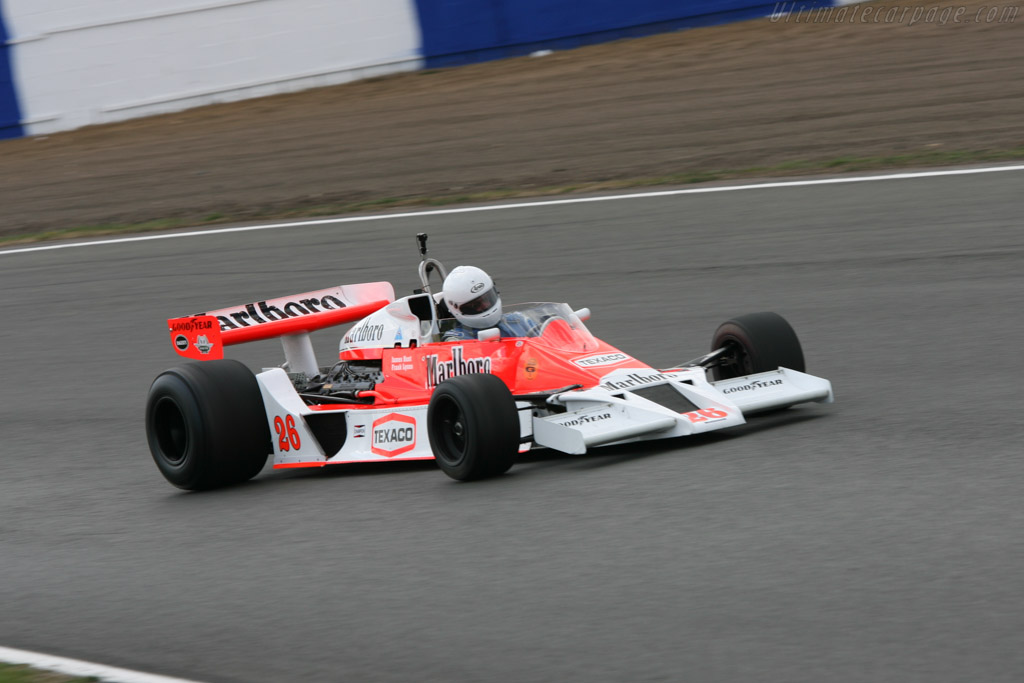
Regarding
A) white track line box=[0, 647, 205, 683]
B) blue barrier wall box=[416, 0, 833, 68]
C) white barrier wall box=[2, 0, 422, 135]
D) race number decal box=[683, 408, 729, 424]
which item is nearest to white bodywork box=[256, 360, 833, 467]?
race number decal box=[683, 408, 729, 424]

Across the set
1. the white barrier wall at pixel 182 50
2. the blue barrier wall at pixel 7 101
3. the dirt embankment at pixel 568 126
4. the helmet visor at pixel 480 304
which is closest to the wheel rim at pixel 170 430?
the helmet visor at pixel 480 304

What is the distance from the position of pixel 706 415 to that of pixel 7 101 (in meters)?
19.1

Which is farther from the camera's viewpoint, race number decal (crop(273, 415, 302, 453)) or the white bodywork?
race number decal (crop(273, 415, 302, 453))

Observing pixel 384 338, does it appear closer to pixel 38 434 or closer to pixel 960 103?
pixel 38 434

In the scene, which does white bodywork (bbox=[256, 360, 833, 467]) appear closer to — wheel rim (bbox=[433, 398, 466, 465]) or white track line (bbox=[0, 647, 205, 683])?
wheel rim (bbox=[433, 398, 466, 465])

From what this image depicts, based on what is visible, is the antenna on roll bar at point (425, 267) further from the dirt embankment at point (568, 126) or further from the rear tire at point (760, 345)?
the dirt embankment at point (568, 126)

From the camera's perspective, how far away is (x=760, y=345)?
7785mm

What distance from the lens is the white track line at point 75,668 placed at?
15.8 feet

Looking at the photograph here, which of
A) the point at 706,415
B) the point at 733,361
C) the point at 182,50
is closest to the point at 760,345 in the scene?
the point at 733,361

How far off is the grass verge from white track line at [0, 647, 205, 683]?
11.0m

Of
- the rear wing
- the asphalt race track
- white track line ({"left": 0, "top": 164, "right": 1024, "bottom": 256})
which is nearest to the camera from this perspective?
the asphalt race track

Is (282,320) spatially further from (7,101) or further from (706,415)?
(7,101)

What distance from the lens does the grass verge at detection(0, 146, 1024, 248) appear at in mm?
14250

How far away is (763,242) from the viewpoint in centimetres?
1254
